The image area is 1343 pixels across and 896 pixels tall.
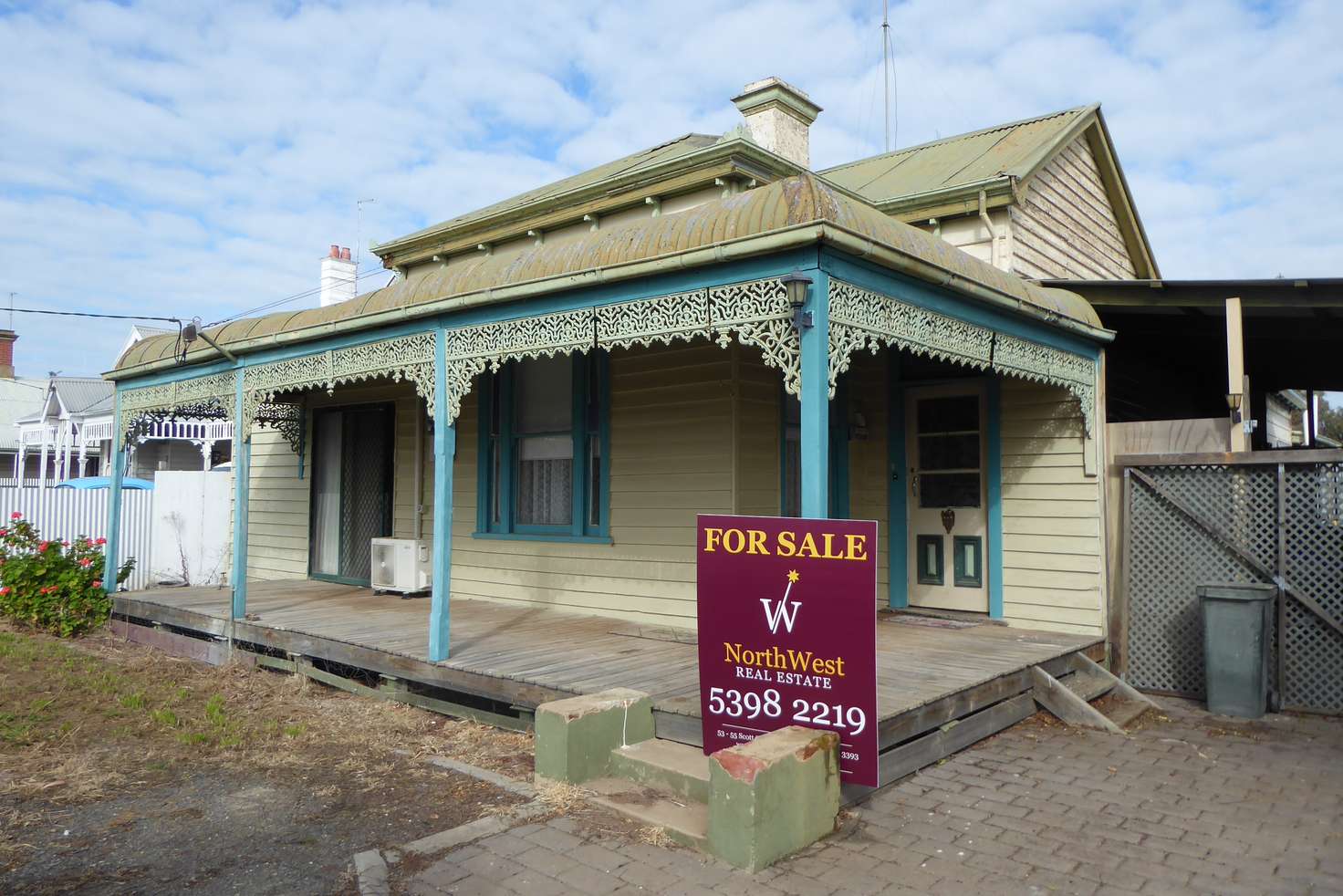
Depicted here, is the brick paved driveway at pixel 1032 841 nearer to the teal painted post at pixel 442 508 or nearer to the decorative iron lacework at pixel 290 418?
the teal painted post at pixel 442 508

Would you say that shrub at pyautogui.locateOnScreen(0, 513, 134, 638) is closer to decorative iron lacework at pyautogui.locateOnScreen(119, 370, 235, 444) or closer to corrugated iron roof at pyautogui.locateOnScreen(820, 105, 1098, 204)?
decorative iron lacework at pyautogui.locateOnScreen(119, 370, 235, 444)

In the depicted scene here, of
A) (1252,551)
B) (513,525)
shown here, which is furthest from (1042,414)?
(513,525)

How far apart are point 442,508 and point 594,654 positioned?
1.49 meters

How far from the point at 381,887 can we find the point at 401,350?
4.19 m

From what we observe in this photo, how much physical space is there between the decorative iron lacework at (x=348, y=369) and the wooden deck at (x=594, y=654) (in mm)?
1808

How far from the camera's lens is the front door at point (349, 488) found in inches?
418

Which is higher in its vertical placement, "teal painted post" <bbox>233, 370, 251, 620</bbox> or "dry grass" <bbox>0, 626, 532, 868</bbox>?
"teal painted post" <bbox>233, 370, 251, 620</bbox>

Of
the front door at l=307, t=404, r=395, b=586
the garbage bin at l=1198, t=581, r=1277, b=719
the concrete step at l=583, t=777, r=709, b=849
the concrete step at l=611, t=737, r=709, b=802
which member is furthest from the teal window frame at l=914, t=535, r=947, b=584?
the front door at l=307, t=404, r=395, b=586

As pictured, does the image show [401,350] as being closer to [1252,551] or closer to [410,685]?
[410,685]

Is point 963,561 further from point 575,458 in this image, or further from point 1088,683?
point 575,458

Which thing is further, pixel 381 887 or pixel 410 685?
pixel 410 685

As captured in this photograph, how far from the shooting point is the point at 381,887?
357 centimetres

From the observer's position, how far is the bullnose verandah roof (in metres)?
4.66

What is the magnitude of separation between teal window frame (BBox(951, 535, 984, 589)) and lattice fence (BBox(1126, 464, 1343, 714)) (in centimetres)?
118
